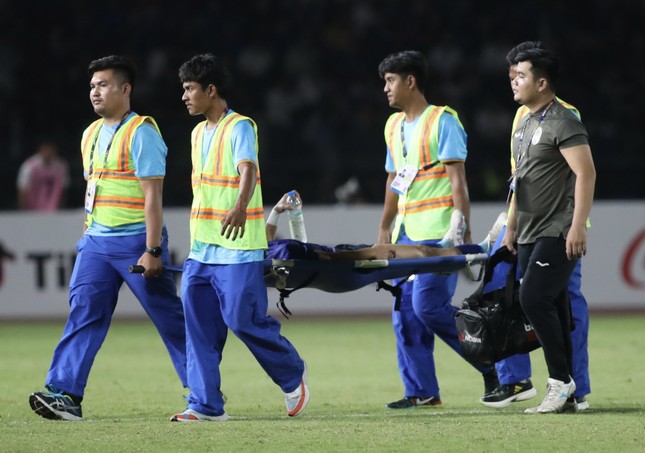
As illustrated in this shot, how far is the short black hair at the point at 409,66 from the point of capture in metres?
8.34

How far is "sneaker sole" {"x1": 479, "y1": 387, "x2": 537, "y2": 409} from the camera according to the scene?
8008 mm

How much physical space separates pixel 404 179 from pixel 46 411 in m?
2.81

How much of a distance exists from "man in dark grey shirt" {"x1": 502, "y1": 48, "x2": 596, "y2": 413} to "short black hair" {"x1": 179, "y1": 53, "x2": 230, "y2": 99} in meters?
1.78

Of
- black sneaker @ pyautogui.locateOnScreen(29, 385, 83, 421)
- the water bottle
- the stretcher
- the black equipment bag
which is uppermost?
the water bottle

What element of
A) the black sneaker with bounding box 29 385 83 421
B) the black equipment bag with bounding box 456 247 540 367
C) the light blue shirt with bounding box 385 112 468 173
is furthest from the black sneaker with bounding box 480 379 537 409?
the black sneaker with bounding box 29 385 83 421

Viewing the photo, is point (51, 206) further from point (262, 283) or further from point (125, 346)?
point (262, 283)

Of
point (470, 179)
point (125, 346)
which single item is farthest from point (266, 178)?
point (125, 346)

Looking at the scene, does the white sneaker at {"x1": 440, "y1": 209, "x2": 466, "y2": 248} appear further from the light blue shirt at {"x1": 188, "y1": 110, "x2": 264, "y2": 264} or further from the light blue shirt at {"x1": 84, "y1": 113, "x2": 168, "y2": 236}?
the light blue shirt at {"x1": 84, "y1": 113, "x2": 168, "y2": 236}

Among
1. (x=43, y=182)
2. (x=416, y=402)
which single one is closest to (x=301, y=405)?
(x=416, y=402)

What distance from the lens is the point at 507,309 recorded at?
24.3 feet

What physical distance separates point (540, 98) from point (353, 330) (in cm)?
665

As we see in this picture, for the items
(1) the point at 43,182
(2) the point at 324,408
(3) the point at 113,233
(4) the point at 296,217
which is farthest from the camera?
(1) the point at 43,182

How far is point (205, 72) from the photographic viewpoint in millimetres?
7312

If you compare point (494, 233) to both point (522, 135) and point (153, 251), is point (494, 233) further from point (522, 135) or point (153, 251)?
point (153, 251)
